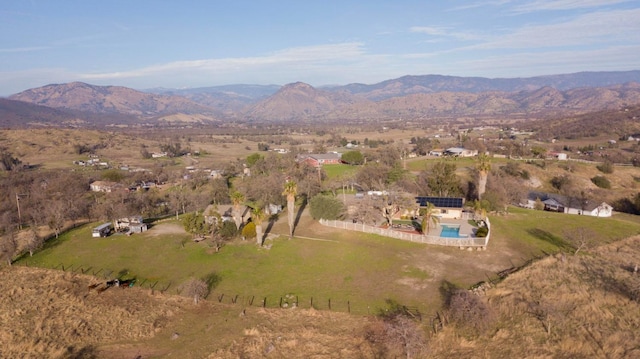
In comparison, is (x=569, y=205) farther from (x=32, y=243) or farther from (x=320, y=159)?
(x=32, y=243)

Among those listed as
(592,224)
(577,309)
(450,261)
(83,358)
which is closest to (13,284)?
(83,358)

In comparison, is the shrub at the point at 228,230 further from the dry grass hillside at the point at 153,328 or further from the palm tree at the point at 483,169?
the palm tree at the point at 483,169

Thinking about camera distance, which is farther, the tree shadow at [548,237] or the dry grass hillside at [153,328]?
the tree shadow at [548,237]

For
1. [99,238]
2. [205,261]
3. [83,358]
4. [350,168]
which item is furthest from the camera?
[350,168]

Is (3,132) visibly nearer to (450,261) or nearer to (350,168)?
(350,168)

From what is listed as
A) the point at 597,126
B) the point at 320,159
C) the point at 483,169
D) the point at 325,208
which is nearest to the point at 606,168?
the point at 483,169

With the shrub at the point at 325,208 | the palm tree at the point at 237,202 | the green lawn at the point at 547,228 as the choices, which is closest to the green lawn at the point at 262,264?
the palm tree at the point at 237,202
